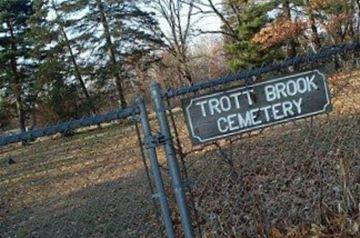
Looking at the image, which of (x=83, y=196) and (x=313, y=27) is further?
(x=313, y=27)

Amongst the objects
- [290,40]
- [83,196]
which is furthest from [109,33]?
[83,196]

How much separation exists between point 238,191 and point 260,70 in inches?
108

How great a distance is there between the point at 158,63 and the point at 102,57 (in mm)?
4287

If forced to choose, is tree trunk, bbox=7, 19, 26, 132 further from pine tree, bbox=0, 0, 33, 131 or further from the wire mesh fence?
the wire mesh fence

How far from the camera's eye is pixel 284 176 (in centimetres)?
679

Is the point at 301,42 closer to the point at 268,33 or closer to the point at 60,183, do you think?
the point at 268,33

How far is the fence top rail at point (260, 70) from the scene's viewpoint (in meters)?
3.62

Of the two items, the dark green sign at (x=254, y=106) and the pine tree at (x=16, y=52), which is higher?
the pine tree at (x=16, y=52)

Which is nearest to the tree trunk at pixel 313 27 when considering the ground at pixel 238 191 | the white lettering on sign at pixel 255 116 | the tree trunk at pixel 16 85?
the tree trunk at pixel 16 85

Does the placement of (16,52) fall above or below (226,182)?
above

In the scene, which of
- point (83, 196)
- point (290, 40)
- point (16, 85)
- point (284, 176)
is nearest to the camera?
point (284, 176)

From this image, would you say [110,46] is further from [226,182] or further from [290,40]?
[226,182]

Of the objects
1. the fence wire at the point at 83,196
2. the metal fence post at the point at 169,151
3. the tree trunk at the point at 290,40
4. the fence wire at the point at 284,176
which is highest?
the tree trunk at the point at 290,40

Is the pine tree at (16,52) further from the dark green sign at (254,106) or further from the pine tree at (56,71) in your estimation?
the dark green sign at (254,106)
